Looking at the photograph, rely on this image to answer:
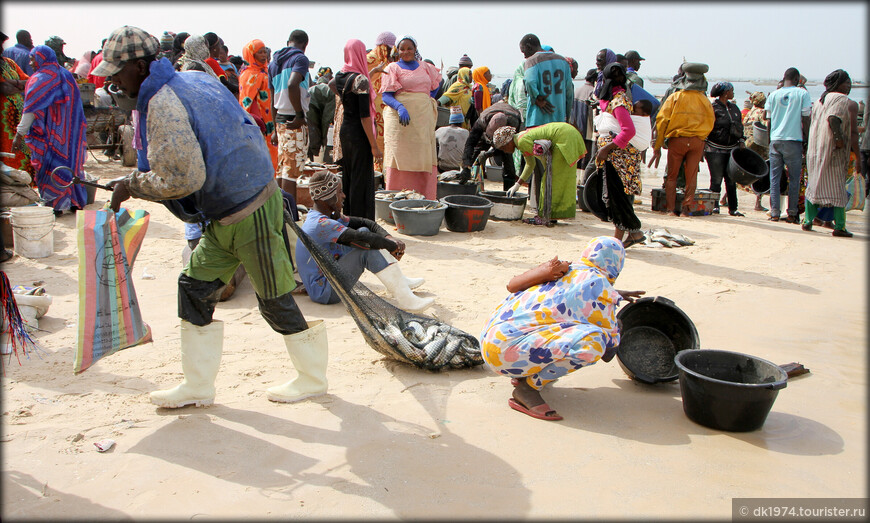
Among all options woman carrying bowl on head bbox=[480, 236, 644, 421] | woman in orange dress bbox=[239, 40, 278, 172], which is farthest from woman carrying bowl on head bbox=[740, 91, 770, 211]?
woman carrying bowl on head bbox=[480, 236, 644, 421]

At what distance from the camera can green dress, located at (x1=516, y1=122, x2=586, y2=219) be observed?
25.9 feet

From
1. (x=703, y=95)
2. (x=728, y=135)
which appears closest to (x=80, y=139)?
(x=703, y=95)

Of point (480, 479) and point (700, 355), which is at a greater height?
A: point (700, 355)

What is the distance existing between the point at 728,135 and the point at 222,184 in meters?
8.55

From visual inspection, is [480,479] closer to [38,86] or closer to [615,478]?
[615,478]

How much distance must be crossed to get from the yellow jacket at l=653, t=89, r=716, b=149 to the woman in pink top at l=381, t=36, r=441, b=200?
3.32m

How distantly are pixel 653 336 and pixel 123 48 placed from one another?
3.31 m

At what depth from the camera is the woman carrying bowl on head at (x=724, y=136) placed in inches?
375

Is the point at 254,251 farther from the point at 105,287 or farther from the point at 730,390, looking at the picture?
the point at 730,390

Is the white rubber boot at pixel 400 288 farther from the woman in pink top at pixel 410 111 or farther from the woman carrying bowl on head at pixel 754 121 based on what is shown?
the woman carrying bowl on head at pixel 754 121

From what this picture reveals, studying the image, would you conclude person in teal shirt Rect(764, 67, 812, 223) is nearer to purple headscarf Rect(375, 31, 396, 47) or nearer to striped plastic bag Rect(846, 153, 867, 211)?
striped plastic bag Rect(846, 153, 867, 211)

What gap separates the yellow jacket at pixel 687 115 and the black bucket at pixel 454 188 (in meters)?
2.83

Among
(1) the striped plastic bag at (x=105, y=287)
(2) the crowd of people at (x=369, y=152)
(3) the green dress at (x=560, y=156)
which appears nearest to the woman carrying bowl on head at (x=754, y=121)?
(2) the crowd of people at (x=369, y=152)

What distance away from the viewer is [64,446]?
303 centimetres
